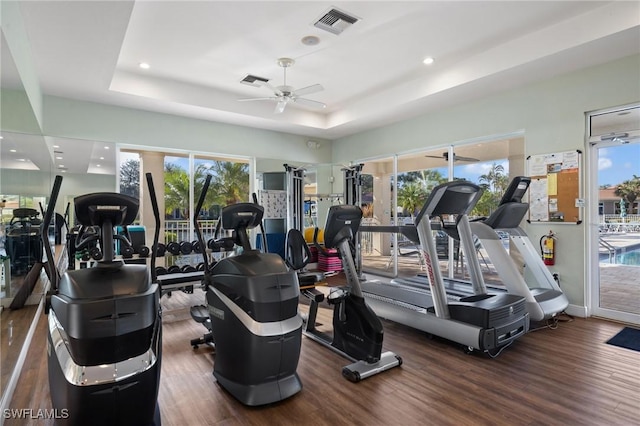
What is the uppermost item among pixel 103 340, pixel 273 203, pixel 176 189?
pixel 176 189

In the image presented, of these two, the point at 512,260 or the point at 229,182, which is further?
the point at 229,182

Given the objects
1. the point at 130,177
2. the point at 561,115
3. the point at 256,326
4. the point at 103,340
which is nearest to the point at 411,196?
the point at 561,115

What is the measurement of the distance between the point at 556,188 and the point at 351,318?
127 inches

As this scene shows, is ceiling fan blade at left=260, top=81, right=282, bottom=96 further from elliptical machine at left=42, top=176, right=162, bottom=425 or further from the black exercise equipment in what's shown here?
elliptical machine at left=42, top=176, right=162, bottom=425

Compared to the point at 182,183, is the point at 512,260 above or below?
below

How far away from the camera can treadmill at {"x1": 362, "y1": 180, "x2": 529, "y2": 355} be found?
2994mm

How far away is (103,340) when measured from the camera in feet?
5.26

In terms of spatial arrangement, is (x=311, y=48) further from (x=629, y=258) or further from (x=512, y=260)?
(x=629, y=258)

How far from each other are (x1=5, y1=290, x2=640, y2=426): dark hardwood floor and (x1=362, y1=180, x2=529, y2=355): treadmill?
0.53ft

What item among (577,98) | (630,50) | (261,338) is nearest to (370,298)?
(261,338)

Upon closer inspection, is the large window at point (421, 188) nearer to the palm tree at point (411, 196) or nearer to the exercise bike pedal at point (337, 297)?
the palm tree at point (411, 196)

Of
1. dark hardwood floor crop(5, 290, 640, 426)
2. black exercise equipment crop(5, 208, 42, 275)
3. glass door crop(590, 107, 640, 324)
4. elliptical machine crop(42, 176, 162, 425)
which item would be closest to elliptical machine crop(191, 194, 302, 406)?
dark hardwood floor crop(5, 290, 640, 426)

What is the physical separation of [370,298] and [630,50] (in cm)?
378

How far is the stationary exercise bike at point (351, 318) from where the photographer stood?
2764 mm
